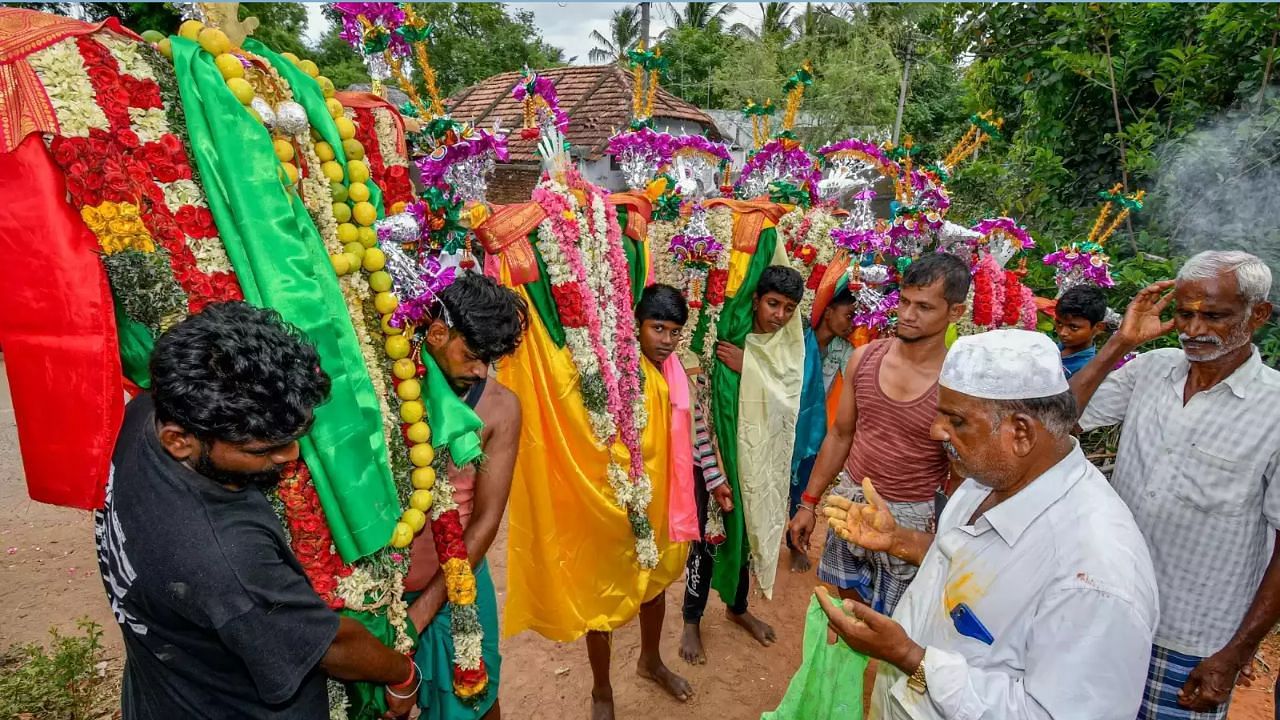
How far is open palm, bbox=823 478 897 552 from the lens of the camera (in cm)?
228

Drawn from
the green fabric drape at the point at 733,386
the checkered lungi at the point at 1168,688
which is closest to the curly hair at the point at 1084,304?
the green fabric drape at the point at 733,386

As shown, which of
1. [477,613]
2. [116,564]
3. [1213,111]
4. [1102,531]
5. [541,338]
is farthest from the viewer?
[1213,111]

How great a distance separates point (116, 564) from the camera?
4.76ft

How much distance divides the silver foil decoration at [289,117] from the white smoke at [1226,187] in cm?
597

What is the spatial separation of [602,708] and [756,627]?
127 centimetres

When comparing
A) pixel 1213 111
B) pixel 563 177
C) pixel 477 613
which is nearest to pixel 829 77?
pixel 1213 111

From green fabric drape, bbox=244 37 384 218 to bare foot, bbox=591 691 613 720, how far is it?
294 cm

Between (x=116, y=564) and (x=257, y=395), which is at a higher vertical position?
(x=257, y=395)

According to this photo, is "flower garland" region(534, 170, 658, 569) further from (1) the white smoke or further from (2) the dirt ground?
(1) the white smoke

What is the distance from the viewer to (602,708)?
138 inches

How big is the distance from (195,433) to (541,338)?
6.17ft

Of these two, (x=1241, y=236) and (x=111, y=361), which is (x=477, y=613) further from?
(x=1241, y=236)

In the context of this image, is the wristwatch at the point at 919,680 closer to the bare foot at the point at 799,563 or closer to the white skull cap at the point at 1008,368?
the white skull cap at the point at 1008,368

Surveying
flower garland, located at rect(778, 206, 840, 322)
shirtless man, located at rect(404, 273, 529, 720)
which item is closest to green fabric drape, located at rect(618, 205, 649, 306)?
shirtless man, located at rect(404, 273, 529, 720)
